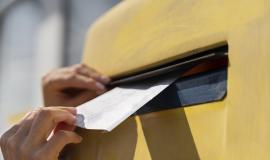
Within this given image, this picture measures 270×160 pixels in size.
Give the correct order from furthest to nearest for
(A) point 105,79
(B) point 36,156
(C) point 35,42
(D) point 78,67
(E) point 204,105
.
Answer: (C) point 35,42 → (D) point 78,67 → (A) point 105,79 → (B) point 36,156 → (E) point 204,105

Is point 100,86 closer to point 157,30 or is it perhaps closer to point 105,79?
point 105,79

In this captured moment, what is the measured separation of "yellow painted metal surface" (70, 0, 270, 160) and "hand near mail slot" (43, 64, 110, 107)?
5 centimetres

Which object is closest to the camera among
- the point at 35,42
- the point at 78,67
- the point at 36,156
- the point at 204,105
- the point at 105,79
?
the point at 204,105

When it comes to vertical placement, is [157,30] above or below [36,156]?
above

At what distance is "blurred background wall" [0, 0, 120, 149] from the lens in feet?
6.51

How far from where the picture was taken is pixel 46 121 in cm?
73

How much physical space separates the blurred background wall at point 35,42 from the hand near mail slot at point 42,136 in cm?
117

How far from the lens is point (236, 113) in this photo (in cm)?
56

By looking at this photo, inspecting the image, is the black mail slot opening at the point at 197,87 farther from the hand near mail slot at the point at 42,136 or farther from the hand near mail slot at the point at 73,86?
the hand near mail slot at the point at 73,86

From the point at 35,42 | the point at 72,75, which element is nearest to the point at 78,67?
the point at 72,75

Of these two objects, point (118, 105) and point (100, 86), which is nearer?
point (118, 105)

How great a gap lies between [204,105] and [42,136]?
0.27m

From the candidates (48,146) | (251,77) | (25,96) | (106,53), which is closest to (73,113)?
(48,146)

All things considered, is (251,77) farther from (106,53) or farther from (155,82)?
(106,53)
